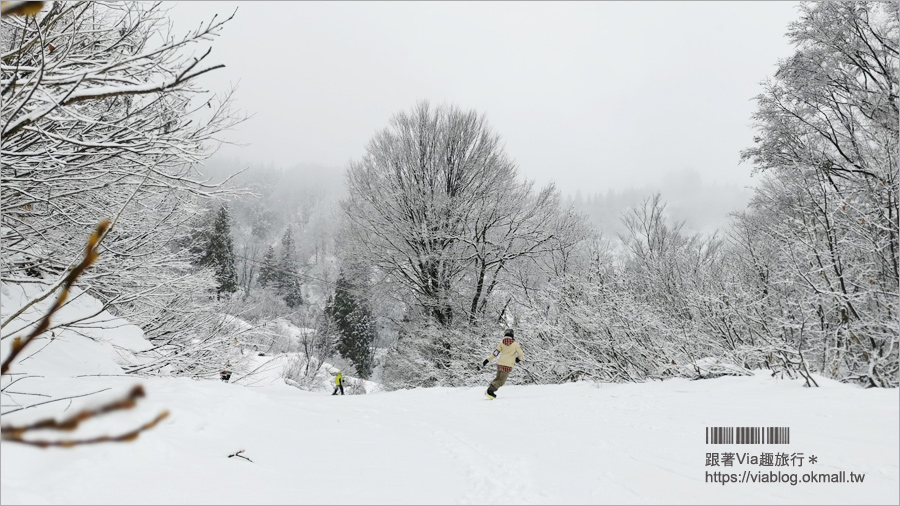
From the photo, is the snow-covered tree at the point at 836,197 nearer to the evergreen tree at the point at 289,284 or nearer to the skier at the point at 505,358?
the skier at the point at 505,358

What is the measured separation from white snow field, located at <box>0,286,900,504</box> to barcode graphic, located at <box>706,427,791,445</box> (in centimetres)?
7

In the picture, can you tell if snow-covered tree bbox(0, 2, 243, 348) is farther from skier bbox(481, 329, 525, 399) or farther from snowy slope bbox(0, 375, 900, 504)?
skier bbox(481, 329, 525, 399)

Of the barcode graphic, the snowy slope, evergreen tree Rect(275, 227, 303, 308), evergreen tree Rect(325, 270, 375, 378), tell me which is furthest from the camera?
evergreen tree Rect(275, 227, 303, 308)

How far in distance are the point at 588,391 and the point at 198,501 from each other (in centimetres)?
608

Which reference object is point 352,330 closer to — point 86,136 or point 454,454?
point 86,136

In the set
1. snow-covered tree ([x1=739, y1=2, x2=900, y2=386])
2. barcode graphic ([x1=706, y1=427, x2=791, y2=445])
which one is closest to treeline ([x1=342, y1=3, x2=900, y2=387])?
snow-covered tree ([x1=739, y1=2, x2=900, y2=386])

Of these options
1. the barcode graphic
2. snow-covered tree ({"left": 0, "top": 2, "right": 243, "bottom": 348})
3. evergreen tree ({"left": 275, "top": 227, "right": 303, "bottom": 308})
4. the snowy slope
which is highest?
Answer: evergreen tree ({"left": 275, "top": 227, "right": 303, "bottom": 308})

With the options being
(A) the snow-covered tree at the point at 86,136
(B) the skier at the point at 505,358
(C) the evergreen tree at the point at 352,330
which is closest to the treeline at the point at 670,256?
(B) the skier at the point at 505,358

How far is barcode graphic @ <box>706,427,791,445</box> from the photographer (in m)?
3.21

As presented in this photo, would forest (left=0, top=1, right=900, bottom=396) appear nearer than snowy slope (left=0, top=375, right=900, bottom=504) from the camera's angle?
No

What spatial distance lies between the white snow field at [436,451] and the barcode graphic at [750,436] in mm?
66

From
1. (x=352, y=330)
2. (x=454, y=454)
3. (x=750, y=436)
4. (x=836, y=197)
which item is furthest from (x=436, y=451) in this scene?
(x=352, y=330)

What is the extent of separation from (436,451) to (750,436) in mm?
2361

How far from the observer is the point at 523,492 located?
2.57 meters
